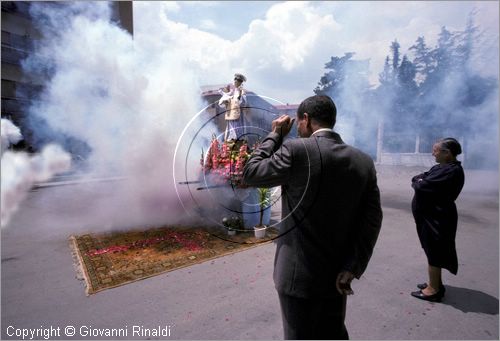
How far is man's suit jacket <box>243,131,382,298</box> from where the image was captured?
1.83 meters

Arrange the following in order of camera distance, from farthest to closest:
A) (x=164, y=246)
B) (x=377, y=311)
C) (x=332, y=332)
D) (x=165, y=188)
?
(x=165, y=188)
(x=164, y=246)
(x=377, y=311)
(x=332, y=332)

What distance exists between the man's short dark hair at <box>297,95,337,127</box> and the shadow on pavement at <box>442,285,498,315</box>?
11.5ft

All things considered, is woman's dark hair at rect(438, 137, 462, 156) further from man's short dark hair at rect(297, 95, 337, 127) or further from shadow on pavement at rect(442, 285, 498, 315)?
man's short dark hair at rect(297, 95, 337, 127)

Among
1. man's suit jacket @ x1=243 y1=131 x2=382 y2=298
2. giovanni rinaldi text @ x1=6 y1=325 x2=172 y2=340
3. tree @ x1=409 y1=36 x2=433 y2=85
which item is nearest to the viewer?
man's suit jacket @ x1=243 y1=131 x2=382 y2=298

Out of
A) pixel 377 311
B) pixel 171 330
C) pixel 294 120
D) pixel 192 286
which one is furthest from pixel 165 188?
pixel 294 120

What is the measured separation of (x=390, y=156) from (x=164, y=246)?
21.9 meters

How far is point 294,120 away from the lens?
2.13 m

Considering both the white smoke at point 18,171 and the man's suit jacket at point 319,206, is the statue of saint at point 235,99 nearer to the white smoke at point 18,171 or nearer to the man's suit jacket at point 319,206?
the man's suit jacket at point 319,206

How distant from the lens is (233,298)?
4.02 m

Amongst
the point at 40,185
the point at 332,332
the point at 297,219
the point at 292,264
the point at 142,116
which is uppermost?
the point at 142,116

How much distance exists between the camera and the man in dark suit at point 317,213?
1837 mm

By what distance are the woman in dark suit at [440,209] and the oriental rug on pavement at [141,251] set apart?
246 centimetres

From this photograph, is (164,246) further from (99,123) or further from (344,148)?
Answer: (99,123)

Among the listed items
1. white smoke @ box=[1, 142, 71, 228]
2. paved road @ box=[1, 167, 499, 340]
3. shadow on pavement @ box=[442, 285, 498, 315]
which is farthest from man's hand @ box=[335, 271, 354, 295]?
white smoke @ box=[1, 142, 71, 228]
